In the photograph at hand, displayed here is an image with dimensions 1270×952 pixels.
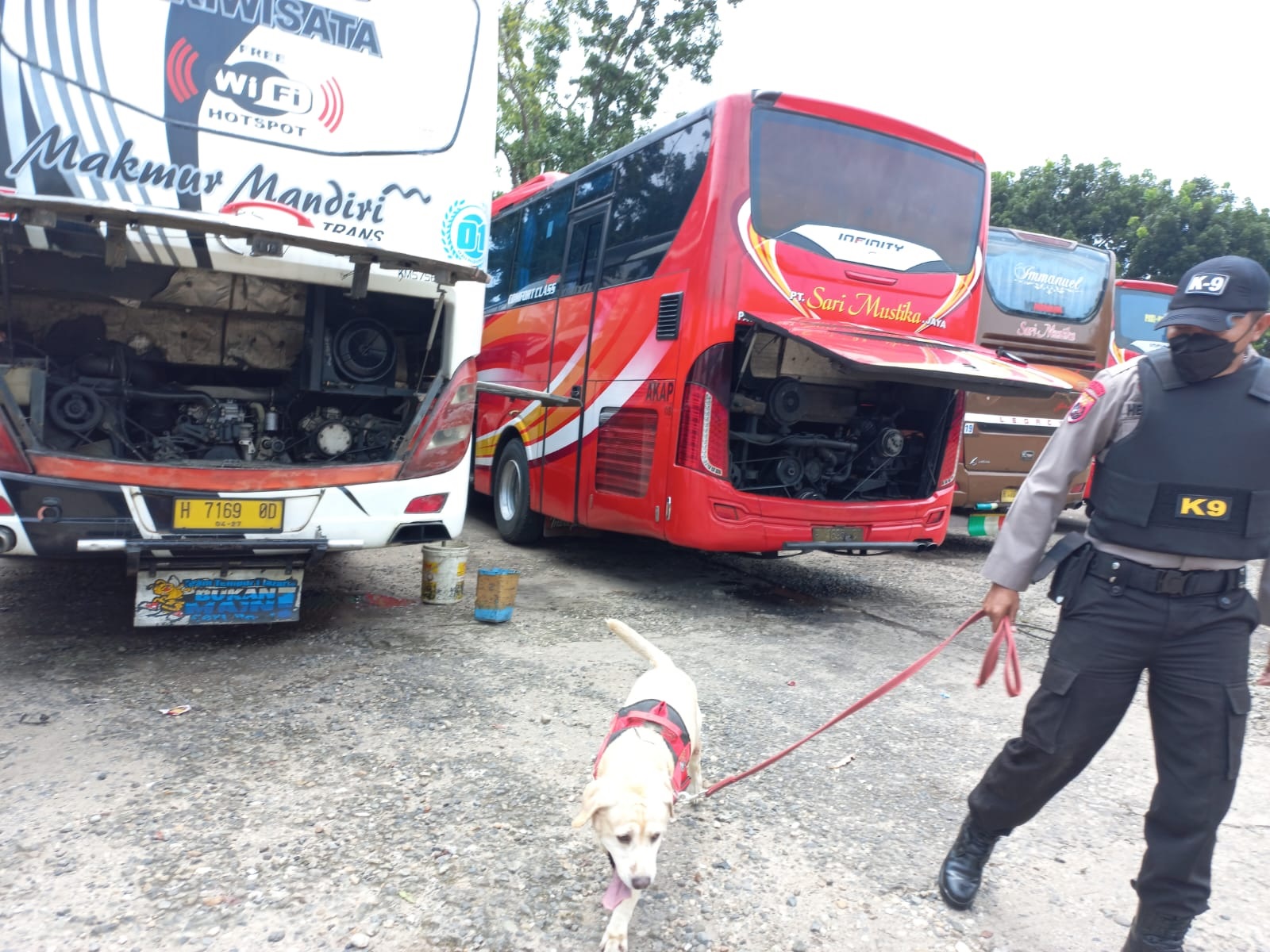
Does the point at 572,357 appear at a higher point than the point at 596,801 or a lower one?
higher

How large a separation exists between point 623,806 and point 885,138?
17.1ft

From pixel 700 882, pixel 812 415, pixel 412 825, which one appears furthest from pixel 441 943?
pixel 812 415

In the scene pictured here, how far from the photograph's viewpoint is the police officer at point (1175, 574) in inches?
90.1

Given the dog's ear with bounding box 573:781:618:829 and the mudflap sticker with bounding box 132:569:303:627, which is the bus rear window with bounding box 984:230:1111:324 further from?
the dog's ear with bounding box 573:781:618:829

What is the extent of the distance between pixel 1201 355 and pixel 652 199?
4.58 metres

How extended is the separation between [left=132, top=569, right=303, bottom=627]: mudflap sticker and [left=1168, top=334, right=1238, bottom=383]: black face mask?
12.7ft

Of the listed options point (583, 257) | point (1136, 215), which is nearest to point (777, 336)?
point (583, 257)

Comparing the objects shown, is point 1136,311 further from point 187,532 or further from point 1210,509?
point 187,532

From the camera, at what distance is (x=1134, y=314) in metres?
11.2

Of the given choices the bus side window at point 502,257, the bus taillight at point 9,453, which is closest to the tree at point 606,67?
the bus side window at point 502,257

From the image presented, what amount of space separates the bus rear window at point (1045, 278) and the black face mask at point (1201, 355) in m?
7.10

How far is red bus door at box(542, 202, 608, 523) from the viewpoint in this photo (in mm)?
7105

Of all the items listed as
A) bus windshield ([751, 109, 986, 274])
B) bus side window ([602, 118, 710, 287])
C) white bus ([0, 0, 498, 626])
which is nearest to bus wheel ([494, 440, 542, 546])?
bus side window ([602, 118, 710, 287])

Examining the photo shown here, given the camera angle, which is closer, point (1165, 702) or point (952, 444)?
point (1165, 702)
